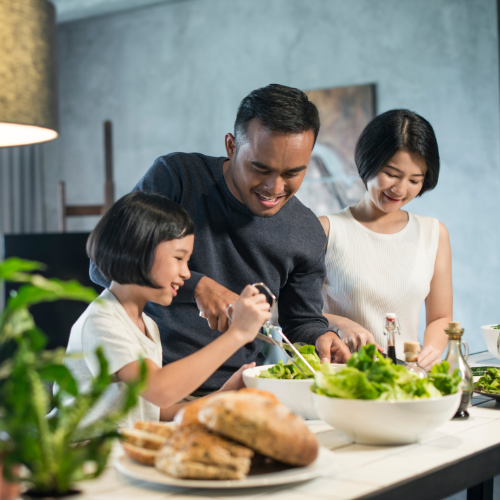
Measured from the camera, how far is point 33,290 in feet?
2.08

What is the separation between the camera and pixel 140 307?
1.37m

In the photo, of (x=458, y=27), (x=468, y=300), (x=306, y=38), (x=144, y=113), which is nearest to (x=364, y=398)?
(x=468, y=300)

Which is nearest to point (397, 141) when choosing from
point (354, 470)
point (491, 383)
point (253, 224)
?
point (253, 224)

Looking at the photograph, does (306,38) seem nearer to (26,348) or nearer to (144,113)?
(144,113)

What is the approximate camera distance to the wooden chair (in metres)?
3.69

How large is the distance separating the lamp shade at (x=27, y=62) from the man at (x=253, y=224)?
0.43 m

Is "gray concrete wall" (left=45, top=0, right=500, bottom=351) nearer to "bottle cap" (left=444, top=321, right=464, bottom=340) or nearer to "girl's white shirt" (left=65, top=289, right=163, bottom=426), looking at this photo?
"bottle cap" (left=444, top=321, right=464, bottom=340)

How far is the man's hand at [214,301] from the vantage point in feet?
4.17

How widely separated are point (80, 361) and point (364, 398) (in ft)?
2.02

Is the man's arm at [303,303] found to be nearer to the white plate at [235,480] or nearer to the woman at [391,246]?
the woman at [391,246]

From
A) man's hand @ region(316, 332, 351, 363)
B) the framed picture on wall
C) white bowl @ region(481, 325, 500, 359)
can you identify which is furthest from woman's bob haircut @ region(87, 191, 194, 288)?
the framed picture on wall

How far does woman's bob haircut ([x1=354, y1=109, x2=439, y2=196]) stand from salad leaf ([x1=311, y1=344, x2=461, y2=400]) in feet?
3.13

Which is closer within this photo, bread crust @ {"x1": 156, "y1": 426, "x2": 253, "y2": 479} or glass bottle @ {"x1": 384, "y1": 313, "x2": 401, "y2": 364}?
bread crust @ {"x1": 156, "y1": 426, "x2": 253, "y2": 479}

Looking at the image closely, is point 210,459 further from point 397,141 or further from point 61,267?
point 61,267
